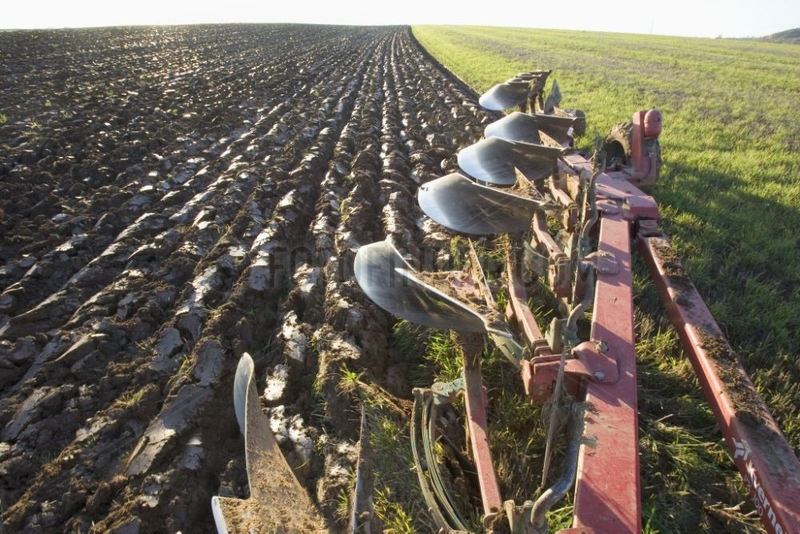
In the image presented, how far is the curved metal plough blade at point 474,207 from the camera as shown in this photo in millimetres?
2789

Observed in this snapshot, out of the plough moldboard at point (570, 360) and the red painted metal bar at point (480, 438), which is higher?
the plough moldboard at point (570, 360)

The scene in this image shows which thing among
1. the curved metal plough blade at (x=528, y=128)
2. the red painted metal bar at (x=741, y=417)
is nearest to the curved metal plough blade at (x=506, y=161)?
the curved metal plough blade at (x=528, y=128)

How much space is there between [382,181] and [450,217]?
82.0 inches

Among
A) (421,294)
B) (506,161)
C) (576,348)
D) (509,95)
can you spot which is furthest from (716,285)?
(509,95)

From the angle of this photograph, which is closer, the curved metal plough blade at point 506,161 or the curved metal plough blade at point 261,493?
the curved metal plough blade at point 261,493

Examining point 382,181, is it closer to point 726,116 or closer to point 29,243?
point 29,243

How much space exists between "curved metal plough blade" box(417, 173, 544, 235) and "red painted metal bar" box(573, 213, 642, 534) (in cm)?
80

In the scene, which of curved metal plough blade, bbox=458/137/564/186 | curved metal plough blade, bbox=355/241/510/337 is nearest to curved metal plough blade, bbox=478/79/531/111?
curved metal plough blade, bbox=458/137/564/186

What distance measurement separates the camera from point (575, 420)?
4.95 ft

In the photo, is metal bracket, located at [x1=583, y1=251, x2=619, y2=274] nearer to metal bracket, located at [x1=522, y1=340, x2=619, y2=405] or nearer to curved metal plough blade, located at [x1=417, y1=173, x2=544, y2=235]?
curved metal plough blade, located at [x1=417, y1=173, x2=544, y2=235]

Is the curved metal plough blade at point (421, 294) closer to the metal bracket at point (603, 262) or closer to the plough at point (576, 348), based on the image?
the plough at point (576, 348)

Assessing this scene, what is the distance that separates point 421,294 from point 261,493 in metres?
0.95

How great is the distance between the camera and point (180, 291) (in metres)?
3.25

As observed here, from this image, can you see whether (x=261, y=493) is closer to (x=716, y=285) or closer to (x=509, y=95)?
(x=716, y=285)
